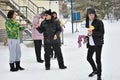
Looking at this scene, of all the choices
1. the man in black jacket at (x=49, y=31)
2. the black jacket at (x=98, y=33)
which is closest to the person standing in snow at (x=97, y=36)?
the black jacket at (x=98, y=33)

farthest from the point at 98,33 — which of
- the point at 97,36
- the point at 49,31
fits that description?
the point at 49,31

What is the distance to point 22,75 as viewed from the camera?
10320mm

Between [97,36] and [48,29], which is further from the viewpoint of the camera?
[48,29]

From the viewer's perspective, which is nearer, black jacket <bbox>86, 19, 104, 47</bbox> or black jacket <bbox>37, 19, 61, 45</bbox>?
black jacket <bbox>86, 19, 104, 47</bbox>

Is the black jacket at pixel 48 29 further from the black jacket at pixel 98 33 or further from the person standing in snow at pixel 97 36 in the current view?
the black jacket at pixel 98 33

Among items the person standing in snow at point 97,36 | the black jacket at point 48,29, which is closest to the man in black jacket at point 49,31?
the black jacket at point 48,29

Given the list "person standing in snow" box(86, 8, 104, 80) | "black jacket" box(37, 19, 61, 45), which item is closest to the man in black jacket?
"black jacket" box(37, 19, 61, 45)

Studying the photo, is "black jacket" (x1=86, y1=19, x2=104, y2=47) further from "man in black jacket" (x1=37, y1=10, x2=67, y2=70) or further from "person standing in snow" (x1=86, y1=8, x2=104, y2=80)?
"man in black jacket" (x1=37, y1=10, x2=67, y2=70)

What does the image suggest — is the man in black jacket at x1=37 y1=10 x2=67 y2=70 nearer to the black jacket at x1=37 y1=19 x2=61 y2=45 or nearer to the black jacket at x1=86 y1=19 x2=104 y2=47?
the black jacket at x1=37 y1=19 x2=61 y2=45

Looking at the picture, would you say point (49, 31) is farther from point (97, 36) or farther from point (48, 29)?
point (97, 36)

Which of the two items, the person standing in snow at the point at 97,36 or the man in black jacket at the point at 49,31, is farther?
the man in black jacket at the point at 49,31

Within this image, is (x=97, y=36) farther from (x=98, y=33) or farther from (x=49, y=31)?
(x=49, y=31)

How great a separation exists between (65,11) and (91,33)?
73.5m

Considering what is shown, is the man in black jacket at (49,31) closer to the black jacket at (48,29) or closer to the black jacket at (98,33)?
the black jacket at (48,29)
